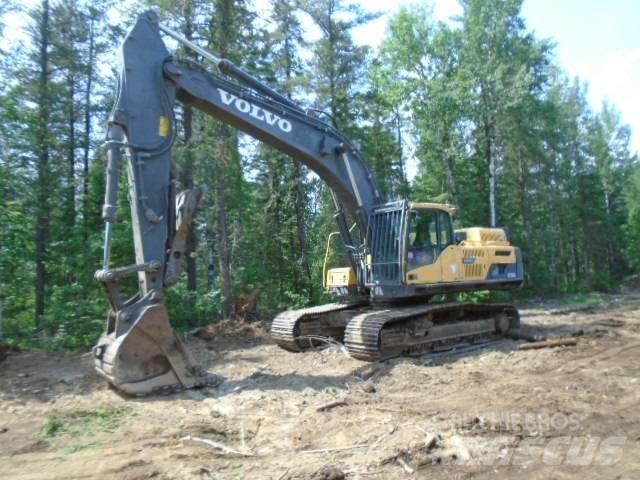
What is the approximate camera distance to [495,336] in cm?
1023

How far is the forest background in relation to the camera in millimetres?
13484

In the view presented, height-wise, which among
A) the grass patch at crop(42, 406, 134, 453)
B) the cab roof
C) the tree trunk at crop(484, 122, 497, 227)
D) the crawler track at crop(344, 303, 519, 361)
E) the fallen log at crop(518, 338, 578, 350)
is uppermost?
the tree trunk at crop(484, 122, 497, 227)

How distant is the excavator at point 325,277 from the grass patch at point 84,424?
398 millimetres

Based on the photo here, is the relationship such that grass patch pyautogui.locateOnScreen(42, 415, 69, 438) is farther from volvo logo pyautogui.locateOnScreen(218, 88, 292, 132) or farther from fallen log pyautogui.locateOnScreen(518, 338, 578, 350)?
fallen log pyautogui.locateOnScreen(518, 338, 578, 350)

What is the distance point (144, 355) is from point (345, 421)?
2524 millimetres

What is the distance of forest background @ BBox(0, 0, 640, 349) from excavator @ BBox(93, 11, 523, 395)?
1.38 meters

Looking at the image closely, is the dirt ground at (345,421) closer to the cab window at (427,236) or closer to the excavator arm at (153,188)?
the excavator arm at (153,188)

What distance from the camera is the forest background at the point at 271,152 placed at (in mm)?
13484

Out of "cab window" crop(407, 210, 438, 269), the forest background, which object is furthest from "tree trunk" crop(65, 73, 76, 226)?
"cab window" crop(407, 210, 438, 269)

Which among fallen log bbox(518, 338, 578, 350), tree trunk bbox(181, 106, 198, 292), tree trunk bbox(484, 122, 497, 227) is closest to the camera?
fallen log bbox(518, 338, 578, 350)

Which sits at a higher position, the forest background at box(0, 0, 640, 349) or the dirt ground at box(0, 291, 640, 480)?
the forest background at box(0, 0, 640, 349)

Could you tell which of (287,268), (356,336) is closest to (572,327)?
(356,336)

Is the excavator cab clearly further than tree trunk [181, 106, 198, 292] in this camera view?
No

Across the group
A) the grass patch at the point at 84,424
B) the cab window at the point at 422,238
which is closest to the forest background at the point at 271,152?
the cab window at the point at 422,238
